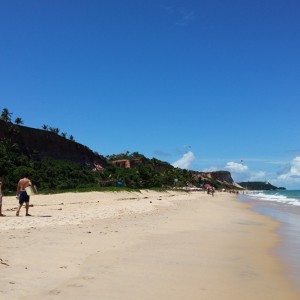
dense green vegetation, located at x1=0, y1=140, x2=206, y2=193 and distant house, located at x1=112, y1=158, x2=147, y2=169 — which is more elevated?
distant house, located at x1=112, y1=158, x2=147, y2=169

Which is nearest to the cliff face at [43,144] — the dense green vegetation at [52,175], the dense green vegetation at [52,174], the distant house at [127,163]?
the dense green vegetation at [52,174]

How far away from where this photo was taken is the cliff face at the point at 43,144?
5100 cm

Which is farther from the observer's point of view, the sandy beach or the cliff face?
the cliff face

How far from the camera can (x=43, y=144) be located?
5691cm

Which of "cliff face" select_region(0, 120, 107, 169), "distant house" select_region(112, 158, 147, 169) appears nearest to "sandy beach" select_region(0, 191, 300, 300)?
"cliff face" select_region(0, 120, 107, 169)

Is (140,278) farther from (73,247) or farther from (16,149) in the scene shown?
(16,149)

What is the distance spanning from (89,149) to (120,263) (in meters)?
66.2

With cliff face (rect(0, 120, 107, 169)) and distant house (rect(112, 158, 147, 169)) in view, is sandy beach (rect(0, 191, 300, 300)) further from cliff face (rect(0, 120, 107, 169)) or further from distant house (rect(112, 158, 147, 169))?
distant house (rect(112, 158, 147, 169))

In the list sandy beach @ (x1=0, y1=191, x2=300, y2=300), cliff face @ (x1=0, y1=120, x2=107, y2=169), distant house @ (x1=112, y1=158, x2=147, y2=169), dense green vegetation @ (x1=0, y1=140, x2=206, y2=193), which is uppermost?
distant house @ (x1=112, y1=158, x2=147, y2=169)

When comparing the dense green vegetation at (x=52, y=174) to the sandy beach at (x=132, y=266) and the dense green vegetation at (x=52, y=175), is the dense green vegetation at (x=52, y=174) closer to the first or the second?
the dense green vegetation at (x=52, y=175)

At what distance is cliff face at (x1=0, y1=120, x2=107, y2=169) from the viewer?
51.0 metres

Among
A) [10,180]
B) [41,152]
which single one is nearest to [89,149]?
[41,152]

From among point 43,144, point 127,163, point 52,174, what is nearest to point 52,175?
point 52,174

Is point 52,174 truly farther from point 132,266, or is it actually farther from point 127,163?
point 127,163
